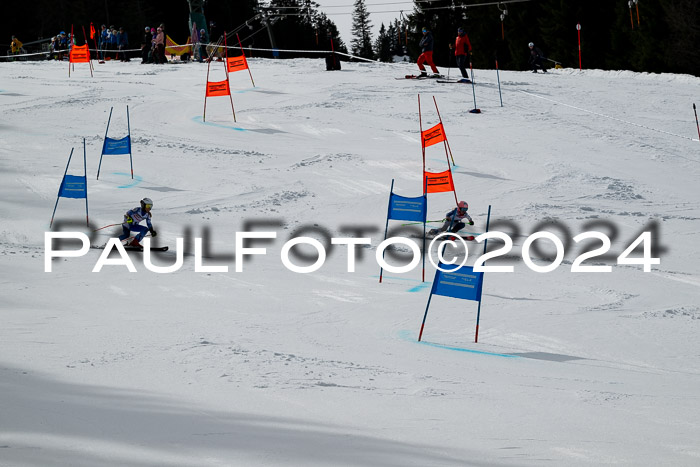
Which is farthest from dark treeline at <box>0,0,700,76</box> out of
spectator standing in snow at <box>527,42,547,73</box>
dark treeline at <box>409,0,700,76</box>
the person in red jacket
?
the person in red jacket

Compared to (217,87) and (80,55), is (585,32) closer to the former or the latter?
(80,55)

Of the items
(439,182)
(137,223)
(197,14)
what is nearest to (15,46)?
(197,14)

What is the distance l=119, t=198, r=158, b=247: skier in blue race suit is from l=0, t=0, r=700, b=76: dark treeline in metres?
24.1

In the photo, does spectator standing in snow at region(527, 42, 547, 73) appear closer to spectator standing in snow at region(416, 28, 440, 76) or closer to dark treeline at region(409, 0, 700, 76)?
spectator standing in snow at region(416, 28, 440, 76)

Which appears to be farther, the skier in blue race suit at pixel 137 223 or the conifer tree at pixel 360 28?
the conifer tree at pixel 360 28

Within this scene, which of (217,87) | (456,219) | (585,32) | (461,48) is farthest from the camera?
(585,32)

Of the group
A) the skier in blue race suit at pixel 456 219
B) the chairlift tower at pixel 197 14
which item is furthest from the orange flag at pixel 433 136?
the chairlift tower at pixel 197 14

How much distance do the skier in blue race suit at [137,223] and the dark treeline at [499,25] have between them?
24.1 meters

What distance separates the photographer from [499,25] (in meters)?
58.5

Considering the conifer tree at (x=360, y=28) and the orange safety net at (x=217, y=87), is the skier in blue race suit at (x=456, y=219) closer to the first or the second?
the orange safety net at (x=217, y=87)

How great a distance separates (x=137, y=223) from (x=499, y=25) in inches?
1902

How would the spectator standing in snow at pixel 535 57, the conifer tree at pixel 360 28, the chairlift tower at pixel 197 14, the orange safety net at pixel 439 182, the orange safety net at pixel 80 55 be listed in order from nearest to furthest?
the orange safety net at pixel 439 182
the orange safety net at pixel 80 55
the spectator standing in snow at pixel 535 57
the chairlift tower at pixel 197 14
the conifer tree at pixel 360 28

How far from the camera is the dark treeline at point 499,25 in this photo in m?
42.9

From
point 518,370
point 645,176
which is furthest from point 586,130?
point 518,370
